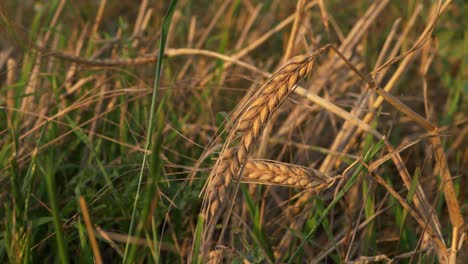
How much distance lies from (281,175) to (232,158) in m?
0.12

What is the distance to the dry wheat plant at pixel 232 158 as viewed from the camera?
99 centimetres

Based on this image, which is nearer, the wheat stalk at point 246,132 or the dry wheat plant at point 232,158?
the wheat stalk at point 246,132

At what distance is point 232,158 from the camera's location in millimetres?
902

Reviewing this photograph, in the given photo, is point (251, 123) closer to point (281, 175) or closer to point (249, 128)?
point (249, 128)

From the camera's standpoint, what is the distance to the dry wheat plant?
993 mm

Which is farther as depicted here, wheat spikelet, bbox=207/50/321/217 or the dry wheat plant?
the dry wheat plant

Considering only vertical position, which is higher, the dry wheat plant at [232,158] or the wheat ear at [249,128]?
the wheat ear at [249,128]

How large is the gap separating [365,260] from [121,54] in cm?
120

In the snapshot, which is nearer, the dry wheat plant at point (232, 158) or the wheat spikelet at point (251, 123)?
the wheat spikelet at point (251, 123)

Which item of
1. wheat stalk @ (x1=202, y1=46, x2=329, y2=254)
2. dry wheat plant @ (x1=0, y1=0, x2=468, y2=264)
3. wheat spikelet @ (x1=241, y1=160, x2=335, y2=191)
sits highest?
wheat stalk @ (x1=202, y1=46, x2=329, y2=254)

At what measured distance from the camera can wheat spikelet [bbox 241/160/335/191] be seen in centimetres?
99

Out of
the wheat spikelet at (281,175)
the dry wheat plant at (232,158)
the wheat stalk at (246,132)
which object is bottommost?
the dry wheat plant at (232,158)

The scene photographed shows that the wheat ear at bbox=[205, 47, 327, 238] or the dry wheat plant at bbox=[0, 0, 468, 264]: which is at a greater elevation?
the wheat ear at bbox=[205, 47, 327, 238]

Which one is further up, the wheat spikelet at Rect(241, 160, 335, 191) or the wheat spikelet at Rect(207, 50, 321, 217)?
the wheat spikelet at Rect(207, 50, 321, 217)
